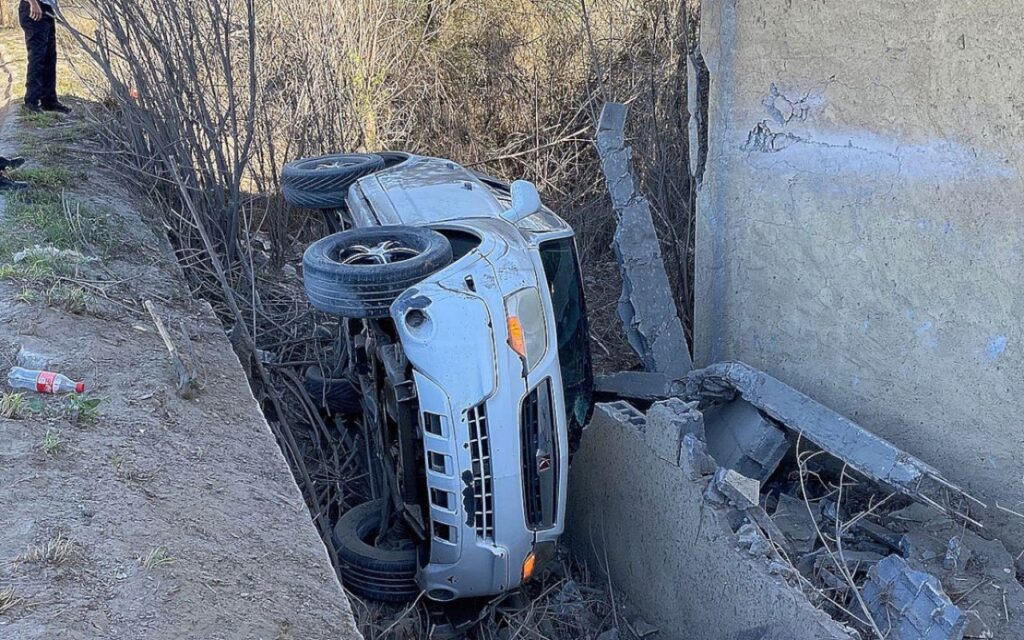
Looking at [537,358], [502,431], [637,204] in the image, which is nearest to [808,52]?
[637,204]

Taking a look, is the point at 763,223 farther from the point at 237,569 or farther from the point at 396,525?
the point at 237,569

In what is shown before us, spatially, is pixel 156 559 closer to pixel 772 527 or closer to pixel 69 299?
pixel 69 299

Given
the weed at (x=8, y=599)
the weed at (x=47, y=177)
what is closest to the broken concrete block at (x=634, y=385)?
the weed at (x=8, y=599)

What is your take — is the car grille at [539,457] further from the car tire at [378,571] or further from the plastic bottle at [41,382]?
the plastic bottle at [41,382]

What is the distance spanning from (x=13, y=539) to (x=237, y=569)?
70cm

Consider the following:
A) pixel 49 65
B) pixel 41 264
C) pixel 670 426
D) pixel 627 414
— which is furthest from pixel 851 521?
pixel 49 65

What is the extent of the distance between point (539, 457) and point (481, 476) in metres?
0.31

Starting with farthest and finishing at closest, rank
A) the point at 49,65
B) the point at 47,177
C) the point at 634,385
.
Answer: the point at 49,65, the point at 47,177, the point at 634,385

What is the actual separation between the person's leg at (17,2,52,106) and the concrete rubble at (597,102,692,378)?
A: 680 cm

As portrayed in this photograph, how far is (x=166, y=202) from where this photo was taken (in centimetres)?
725

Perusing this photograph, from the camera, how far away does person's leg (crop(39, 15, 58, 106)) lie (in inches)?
384

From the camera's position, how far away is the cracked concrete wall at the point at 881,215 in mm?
4219

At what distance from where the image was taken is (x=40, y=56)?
975 centimetres

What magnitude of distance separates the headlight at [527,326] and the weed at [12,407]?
1993mm
